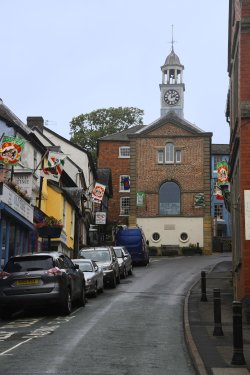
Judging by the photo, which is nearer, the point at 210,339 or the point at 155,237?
the point at 210,339

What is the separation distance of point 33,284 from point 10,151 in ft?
27.6

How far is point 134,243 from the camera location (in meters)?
42.5

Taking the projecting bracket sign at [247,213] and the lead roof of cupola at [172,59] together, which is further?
the lead roof of cupola at [172,59]

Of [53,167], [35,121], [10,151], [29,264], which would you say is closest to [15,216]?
[10,151]

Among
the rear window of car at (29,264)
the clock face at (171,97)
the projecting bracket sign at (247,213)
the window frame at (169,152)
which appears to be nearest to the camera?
the projecting bracket sign at (247,213)

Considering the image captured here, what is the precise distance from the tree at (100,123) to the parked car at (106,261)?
47.0m

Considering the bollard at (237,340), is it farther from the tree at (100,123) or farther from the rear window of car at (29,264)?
the tree at (100,123)

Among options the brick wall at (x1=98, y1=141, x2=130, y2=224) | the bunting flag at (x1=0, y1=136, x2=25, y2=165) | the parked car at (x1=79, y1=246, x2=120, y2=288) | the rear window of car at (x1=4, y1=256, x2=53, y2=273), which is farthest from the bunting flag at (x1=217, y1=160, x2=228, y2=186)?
the brick wall at (x1=98, y1=141, x2=130, y2=224)

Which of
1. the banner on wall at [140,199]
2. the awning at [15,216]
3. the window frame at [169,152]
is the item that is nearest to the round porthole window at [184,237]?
the banner on wall at [140,199]

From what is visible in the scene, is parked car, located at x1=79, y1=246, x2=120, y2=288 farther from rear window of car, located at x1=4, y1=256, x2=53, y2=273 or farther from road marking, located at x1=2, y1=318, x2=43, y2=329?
road marking, located at x1=2, y1=318, x2=43, y2=329

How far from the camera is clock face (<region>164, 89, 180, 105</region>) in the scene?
69.4 m

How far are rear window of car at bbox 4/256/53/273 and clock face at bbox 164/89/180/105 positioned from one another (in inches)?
2138

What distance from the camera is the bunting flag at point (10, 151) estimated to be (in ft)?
76.8

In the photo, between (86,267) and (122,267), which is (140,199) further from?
(86,267)
